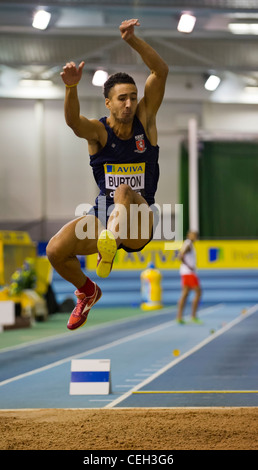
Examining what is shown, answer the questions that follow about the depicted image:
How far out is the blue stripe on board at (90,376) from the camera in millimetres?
7562

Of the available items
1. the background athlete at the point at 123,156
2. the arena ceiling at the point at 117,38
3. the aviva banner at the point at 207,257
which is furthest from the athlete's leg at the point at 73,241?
the aviva banner at the point at 207,257

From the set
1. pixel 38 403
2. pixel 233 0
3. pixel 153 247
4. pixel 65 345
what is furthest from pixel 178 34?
pixel 38 403

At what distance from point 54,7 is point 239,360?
9565 mm

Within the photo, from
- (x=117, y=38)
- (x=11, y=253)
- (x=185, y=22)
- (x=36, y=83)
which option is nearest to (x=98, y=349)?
(x=11, y=253)

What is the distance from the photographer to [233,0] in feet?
53.6

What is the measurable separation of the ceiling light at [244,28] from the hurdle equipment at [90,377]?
12.5 metres

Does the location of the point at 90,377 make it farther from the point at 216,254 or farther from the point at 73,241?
the point at 216,254

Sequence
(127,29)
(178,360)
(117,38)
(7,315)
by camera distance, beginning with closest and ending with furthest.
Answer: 1. (127,29)
2. (178,360)
3. (7,315)
4. (117,38)

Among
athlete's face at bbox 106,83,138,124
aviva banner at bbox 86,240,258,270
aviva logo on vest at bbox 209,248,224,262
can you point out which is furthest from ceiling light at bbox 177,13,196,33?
athlete's face at bbox 106,83,138,124

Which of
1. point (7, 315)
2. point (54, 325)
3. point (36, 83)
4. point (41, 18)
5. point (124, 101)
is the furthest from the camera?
point (36, 83)

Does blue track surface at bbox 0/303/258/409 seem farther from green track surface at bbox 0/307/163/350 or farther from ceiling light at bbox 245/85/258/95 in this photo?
ceiling light at bbox 245/85/258/95

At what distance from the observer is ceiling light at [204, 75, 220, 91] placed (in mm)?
22797

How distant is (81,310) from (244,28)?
47.2 ft

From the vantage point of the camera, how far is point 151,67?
5.05 metres
